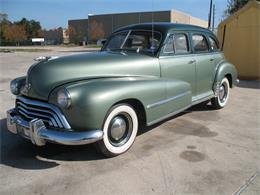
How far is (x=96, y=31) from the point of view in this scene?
255 feet

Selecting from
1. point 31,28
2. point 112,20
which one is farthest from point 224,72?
point 31,28

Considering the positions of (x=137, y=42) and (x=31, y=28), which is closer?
(x=137, y=42)

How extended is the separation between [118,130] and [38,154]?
112cm

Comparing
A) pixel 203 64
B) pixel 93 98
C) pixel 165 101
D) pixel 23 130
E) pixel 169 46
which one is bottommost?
pixel 23 130

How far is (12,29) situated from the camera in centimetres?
7288

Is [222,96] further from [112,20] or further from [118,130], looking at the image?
[112,20]

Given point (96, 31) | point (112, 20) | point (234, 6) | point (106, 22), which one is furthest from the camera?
point (106, 22)

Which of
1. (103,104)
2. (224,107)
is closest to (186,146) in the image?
(103,104)

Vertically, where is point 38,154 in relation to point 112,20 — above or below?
below

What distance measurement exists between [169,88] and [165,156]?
1.17 m

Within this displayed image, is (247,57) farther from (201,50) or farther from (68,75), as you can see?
(68,75)

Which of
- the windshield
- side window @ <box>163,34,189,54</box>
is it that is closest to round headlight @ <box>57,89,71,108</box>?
the windshield

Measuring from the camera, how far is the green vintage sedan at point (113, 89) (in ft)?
11.9

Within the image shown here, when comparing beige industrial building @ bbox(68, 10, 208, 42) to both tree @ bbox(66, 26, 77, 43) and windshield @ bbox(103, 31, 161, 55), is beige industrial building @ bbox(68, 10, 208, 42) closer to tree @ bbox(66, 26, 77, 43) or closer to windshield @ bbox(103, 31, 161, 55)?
tree @ bbox(66, 26, 77, 43)
